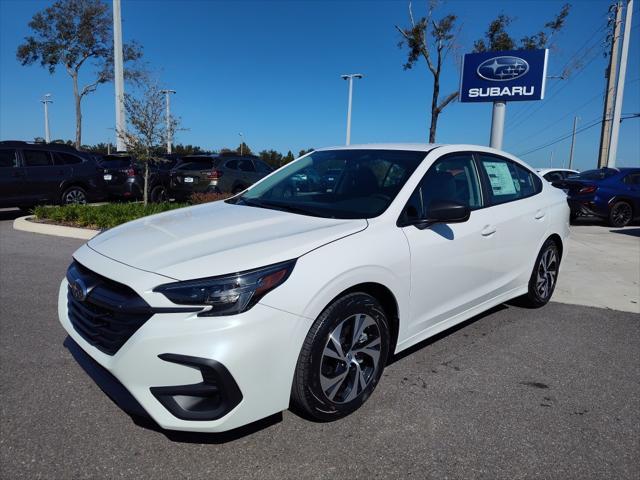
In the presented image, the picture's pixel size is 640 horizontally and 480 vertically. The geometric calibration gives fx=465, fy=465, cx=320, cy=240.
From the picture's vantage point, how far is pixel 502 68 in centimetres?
1307

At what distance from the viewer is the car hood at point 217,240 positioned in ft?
7.55

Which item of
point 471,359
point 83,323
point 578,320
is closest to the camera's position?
point 83,323

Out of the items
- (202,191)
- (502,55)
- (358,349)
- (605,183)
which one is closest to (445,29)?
(502,55)

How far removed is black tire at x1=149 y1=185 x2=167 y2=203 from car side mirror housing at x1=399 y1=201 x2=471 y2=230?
11639 millimetres

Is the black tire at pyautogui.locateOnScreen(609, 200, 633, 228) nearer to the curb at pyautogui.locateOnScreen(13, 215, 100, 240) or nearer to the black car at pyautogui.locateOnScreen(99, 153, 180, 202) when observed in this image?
the black car at pyautogui.locateOnScreen(99, 153, 180, 202)

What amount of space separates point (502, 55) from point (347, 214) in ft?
40.3

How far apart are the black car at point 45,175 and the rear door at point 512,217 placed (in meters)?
11.0

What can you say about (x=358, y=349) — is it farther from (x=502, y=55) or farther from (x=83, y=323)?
(x=502, y=55)

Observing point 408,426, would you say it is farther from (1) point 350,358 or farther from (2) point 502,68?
(2) point 502,68

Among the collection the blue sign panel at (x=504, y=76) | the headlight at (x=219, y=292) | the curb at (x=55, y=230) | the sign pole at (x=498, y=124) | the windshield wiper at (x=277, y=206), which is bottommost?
the curb at (x=55, y=230)

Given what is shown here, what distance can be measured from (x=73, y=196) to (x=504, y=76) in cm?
1213

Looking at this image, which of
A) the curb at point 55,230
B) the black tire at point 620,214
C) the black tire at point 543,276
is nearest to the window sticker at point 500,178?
the black tire at point 543,276

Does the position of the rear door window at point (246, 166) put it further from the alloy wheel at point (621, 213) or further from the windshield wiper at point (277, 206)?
the windshield wiper at point (277, 206)

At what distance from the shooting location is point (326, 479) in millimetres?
2248
